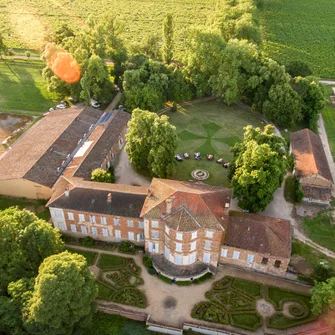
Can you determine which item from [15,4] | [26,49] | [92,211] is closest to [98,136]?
[92,211]

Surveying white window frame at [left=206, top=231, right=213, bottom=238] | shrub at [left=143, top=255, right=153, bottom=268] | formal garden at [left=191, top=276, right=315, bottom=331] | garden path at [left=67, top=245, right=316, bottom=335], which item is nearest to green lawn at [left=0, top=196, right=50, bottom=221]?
garden path at [left=67, top=245, right=316, bottom=335]

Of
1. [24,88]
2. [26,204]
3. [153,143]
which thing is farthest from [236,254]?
[24,88]

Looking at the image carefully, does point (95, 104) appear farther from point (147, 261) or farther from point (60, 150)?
point (147, 261)

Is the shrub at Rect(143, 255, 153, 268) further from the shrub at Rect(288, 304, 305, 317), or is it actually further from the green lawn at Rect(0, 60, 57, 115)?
the green lawn at Rect(0, 60, 57, 115)

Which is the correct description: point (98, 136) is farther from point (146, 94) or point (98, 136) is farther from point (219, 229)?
point (219, 229)

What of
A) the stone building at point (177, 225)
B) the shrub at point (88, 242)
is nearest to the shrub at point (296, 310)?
the stone building at point (177, 225)

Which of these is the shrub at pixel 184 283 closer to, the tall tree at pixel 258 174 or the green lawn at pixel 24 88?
the tall tree at pixel 258 174
